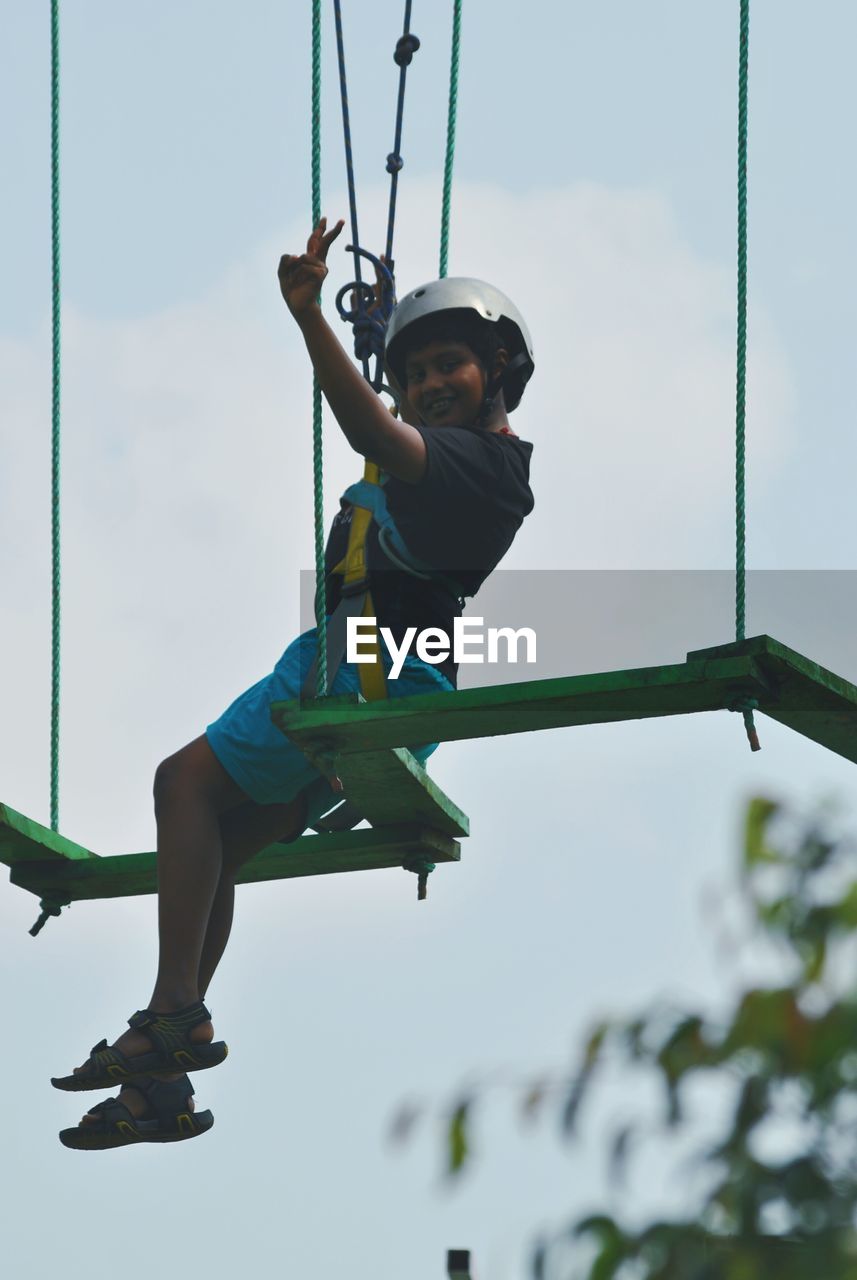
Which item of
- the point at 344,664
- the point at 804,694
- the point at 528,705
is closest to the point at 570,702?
the point at 528,705

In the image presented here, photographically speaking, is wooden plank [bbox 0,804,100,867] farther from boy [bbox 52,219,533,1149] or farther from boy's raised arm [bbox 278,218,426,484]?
boy's raised arm [bbox 278,218,426,484]

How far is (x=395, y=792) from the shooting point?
5785 millimetres

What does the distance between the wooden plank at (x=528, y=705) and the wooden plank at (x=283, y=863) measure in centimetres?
65

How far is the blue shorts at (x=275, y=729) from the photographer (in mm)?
5801

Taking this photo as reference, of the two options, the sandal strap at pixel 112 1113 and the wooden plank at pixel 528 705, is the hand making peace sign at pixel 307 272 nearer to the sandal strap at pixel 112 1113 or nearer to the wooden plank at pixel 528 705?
the wooden plank at pixel 528 705

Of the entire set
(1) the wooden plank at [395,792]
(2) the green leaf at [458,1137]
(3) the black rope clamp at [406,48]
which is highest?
(3) the black rope clamp at [406,48]

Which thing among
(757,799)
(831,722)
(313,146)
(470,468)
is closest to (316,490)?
(470,468)

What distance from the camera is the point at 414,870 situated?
20.1 ft

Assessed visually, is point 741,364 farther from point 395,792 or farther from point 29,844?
point 29,844

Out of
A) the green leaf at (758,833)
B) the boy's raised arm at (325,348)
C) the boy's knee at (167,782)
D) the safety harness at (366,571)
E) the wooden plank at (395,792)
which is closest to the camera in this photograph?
the green leaf at (758,833)

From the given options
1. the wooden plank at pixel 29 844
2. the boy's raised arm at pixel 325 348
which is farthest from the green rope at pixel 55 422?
the boy's raised arm at pixel 325 348

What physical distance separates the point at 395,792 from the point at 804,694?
38.0 inches

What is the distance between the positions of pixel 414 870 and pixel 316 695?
77 cm

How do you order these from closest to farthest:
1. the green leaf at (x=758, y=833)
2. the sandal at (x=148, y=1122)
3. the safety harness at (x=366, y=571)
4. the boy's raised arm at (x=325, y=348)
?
the green leaf at (x=758, y=833) < the boy's raised arm at (x=325, y=348) < the sandal at (x=148, y=1122) < the safety harness at (x=366, y=571)
